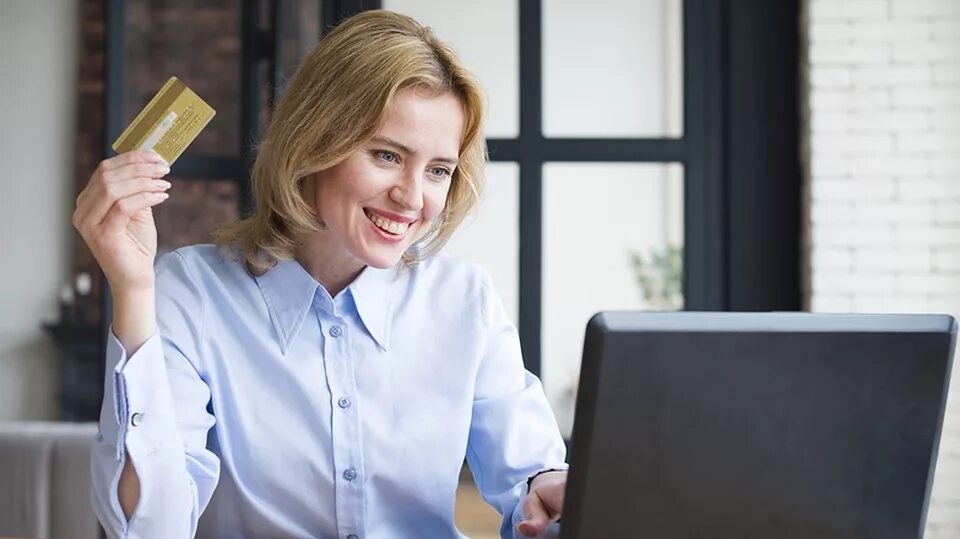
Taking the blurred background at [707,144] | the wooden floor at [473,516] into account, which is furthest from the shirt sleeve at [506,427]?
the wooden floor at [473,516]

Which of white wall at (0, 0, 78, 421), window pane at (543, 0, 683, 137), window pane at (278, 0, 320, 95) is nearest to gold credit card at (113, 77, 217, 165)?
window pane at (543, 0, 683, 137)

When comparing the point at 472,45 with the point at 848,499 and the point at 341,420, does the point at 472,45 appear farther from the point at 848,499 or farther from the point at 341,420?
the point at 848,499

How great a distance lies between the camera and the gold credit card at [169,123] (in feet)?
4.35

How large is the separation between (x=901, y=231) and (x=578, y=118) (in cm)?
108

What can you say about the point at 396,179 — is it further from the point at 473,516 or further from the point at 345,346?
the point at 473,516

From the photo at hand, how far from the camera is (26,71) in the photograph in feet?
18.7

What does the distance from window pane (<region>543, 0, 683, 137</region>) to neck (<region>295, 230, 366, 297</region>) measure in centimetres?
239

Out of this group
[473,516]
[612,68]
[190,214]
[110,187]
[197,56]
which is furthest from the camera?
[197,56]

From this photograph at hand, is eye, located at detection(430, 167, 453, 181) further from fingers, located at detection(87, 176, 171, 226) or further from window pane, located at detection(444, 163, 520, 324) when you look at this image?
window pane, located at detection(444, 163, 520, 324)

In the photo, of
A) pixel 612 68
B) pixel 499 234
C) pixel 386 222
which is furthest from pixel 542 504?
pixel 612 68

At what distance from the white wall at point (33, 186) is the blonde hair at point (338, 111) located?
171 inches

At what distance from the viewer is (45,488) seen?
2309 millimetres

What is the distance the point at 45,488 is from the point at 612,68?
7.82 feet

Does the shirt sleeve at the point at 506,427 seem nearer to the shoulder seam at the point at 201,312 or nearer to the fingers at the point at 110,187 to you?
the shoulder seam at the point at 201,312
